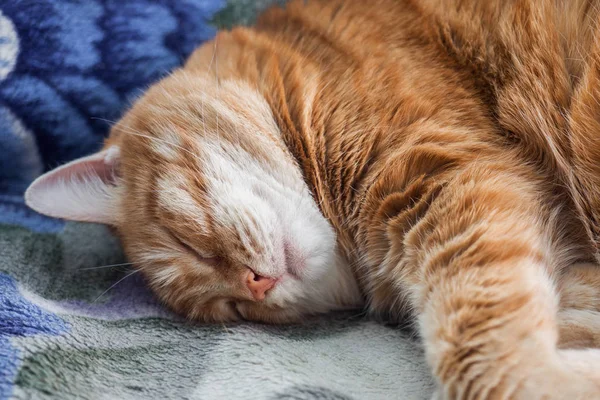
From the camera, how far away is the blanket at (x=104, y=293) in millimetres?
1061

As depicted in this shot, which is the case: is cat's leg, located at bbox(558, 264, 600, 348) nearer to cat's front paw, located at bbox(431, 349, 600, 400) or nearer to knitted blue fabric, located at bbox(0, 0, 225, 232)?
cat's front paw, located at bbox(431, 349, 600, 400)

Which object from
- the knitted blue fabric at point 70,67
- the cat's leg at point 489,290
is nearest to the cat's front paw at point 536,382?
the cat's leg at point 489,290

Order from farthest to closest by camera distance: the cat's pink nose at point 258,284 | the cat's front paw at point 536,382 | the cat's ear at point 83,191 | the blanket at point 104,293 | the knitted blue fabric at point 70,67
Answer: the knitted blue fabric at point 70,67 < the cat's ear at point 83,191 < the cat's pink nose at point 258,284 < the blanket at point 104,293 < the cat's front paw at point 536,382

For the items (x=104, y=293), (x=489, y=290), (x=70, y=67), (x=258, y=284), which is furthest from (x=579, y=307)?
(x=70, y=67)

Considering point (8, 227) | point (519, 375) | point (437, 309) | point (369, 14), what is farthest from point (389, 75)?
point (8, 227)

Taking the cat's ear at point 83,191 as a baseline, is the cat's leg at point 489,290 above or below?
above

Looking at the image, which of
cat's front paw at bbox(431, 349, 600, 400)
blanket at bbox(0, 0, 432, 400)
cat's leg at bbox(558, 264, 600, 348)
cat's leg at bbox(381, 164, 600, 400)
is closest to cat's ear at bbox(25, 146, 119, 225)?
blanket at bbox(0, 0, 432, 400)

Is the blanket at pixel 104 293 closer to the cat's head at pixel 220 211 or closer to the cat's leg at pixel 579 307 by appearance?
the cat's head at pixel 220 211

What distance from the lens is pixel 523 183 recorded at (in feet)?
4.09

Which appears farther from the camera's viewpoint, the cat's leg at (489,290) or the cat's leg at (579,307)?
the cat's leg at (579,307)

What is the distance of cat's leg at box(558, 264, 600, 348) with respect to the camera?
1.11 m

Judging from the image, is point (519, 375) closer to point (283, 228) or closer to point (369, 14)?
point (283, 228)

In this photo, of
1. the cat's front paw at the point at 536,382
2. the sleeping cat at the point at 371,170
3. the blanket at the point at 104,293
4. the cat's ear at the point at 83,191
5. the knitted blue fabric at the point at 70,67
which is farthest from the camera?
the knitted blue fabric at the point at 70,67

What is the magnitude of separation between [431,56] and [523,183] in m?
0.41
